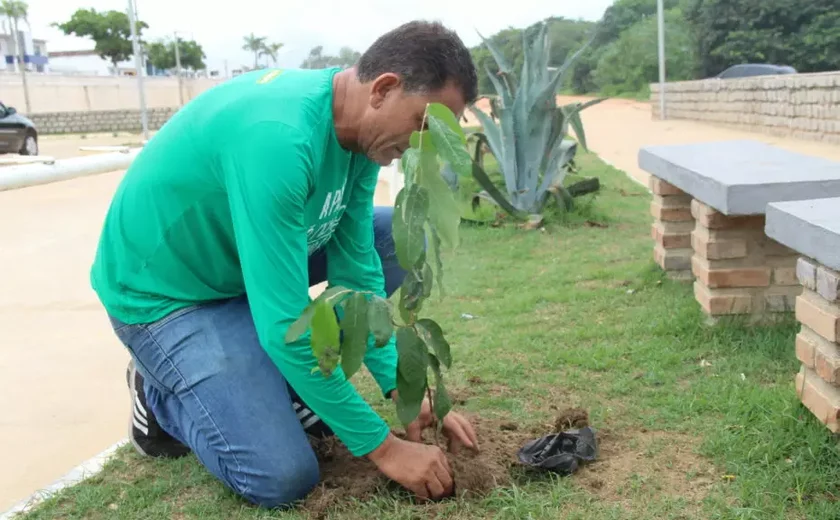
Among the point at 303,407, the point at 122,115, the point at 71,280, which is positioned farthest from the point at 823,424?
the point at 122,115

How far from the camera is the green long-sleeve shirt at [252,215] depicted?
1804mm

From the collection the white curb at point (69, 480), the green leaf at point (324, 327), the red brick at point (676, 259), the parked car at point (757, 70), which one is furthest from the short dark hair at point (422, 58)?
the parked car at point (757, 70)

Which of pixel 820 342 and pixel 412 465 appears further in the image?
pixel 820 342

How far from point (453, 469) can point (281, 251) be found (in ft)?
2.25

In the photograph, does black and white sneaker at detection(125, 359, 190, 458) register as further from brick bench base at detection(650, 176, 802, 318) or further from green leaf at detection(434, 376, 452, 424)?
brick bench base at detection(650, 176, 802, 318)

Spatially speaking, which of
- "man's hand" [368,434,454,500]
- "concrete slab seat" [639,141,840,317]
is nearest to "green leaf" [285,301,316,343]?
"man's hand" [368,434,454,500]

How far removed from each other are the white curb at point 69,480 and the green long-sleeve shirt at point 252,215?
1.62ft

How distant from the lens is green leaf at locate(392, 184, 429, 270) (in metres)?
1.67

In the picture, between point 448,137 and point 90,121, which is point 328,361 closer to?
point 448,137

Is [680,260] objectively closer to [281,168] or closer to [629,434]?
[629,434]

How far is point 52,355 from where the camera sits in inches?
135

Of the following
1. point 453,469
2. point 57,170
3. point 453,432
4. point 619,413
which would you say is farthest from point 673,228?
point 57,170

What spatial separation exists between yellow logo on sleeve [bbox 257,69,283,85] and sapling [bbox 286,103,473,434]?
0.44m

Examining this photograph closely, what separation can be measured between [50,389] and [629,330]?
85.9 inches
